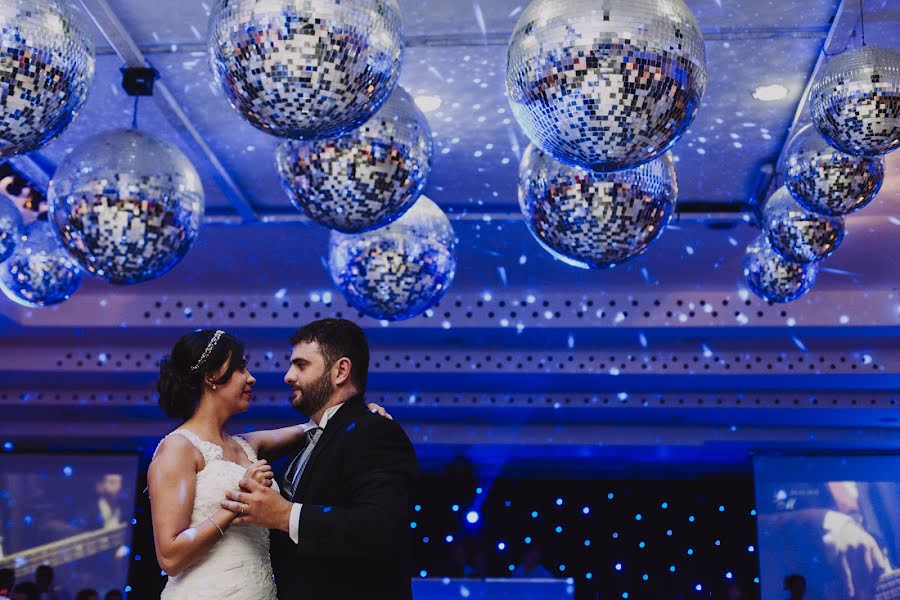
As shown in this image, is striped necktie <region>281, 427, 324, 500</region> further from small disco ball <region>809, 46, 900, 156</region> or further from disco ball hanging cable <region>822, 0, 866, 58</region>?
disco ball hanging cable <region>822, 0, 866, 58</region>

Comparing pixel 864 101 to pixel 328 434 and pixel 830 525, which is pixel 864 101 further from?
pixel 830 525

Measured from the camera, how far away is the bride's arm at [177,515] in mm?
1943

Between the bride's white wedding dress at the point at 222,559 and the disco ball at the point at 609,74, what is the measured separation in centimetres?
99

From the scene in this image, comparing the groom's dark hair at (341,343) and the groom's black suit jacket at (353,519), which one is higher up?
the groom's dark hair at (341,343)

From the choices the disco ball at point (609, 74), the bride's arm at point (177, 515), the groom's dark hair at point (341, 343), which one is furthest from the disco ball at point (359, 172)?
the bride's arm at point (177, 515)

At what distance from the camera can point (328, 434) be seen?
2.06m

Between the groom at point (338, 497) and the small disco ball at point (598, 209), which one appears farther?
the small disco ball at point (598, 209)

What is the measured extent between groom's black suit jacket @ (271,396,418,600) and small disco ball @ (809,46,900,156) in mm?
1191

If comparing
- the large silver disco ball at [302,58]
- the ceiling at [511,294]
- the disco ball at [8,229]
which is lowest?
the ceiling at [511,294]

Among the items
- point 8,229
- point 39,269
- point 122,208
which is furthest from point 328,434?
point 39,269

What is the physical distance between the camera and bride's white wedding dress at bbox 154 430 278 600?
2010 millimetres

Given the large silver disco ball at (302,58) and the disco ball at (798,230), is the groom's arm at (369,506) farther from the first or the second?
the disco ball at (798,230)

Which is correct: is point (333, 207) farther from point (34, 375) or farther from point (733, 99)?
point (34, 375)

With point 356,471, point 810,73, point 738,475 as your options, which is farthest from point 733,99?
point 738,475
